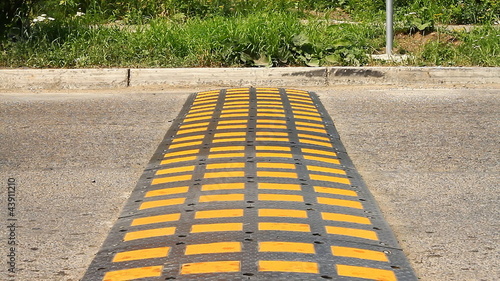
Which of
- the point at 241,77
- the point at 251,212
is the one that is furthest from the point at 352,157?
the point at 241,77

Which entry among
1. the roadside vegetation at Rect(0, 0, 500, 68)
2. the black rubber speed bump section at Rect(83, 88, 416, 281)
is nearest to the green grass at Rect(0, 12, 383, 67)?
the roadside vegetation at Rect(0, 0, 500, 68)

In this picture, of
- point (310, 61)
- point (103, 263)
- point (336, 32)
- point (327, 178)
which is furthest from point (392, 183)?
point (336, 32)

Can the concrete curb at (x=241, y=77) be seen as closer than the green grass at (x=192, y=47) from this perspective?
Yes

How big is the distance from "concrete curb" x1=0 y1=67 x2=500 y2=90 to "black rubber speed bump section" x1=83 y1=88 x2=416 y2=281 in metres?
1.60

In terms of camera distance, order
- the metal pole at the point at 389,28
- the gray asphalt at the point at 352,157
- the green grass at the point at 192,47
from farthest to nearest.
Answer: the metal pole at the point at 389,28 → the green grass at the point at 192,47 → the gray asphalt at the point at 352,157

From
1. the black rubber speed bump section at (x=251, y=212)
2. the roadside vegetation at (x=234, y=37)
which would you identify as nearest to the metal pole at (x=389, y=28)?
the roadside vegetation at (x=234, y=37)

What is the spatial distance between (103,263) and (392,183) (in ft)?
6.68

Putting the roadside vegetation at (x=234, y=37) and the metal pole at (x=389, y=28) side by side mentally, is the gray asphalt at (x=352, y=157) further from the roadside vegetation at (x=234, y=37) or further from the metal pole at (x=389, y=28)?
the metal pole at (x=389, y=28)

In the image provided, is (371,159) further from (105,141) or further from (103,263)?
(103,263)

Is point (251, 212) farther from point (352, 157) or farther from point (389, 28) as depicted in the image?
point (389, 28)

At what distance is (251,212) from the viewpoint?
430 centimetres

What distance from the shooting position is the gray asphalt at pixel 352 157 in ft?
13.1

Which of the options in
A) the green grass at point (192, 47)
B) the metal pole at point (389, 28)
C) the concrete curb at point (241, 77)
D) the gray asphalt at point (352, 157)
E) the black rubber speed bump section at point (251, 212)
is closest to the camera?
the black rubber speed bump section at point (251, 212)

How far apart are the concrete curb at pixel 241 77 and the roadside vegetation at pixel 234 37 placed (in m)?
0.23
